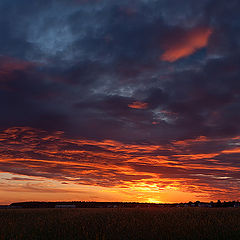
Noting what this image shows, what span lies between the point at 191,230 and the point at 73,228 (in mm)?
8676

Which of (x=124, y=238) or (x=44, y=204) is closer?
(x=124, y=238)

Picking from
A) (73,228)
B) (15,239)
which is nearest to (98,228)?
(73,228)

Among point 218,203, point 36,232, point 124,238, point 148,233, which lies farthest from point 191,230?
point 218,203

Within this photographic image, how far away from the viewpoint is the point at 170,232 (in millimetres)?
20219

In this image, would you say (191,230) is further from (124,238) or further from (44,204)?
(44,204)

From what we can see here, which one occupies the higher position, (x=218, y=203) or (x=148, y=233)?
(x=218, y=203)

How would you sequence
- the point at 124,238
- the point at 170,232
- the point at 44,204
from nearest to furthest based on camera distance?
the point at 124,238, the point at 170,232, the point at 44,204

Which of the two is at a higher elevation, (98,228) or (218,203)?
(218,203)

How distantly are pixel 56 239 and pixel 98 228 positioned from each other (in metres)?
4.26

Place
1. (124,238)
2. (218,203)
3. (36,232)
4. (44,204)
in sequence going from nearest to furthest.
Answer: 1. (124,238)
2. (36,232)
3. (218,203)
4. (44,204)

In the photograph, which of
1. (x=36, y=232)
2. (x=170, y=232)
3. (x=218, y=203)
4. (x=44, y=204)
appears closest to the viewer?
(x=170, y=232)

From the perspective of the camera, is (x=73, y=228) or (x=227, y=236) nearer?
(x=227, y=236)

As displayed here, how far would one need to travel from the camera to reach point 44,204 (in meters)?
109

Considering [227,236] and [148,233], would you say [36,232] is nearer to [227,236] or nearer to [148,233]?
[148,233]
